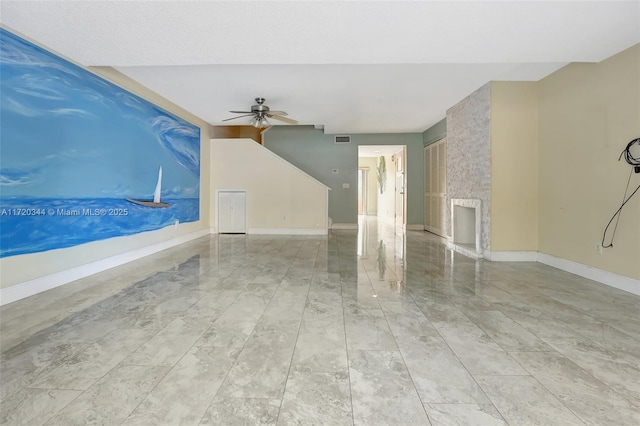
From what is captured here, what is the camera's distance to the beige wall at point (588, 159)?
334 centimetres

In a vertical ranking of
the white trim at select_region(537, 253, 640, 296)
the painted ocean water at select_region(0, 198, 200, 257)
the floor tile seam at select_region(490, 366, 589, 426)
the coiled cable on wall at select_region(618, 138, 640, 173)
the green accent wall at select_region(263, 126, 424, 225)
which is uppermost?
the green accent wall at select_region(263, 126, 424, 225)

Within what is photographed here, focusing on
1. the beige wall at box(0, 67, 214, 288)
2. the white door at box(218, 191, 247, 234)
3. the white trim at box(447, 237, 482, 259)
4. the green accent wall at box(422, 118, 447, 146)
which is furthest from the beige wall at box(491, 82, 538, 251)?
the white door at box(218, 191, 247, 234)

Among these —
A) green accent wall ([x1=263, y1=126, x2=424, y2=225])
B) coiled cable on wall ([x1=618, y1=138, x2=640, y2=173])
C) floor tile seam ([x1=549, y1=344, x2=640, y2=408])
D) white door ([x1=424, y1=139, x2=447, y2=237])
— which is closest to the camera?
floor tile seam ([x1=549, y1=344, x2=640, y2=408])

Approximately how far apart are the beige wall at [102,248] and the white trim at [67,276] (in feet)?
0.14

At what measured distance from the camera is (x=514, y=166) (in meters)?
4.82

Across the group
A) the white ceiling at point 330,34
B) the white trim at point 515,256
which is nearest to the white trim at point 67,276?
the white ceiling at point 330,34

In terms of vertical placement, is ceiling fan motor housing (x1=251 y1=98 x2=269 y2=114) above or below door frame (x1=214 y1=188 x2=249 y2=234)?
above

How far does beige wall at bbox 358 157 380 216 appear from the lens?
590 inches

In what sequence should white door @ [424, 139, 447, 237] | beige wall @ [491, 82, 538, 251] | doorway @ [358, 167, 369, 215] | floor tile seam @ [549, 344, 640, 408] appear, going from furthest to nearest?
doorway @ [358, 167, 369, 215] < white door @ [424, 139, 447, 237] < beige wall @ [491, 82, 538, 251] < floor tile seam @ [549, 344, 640, 408]

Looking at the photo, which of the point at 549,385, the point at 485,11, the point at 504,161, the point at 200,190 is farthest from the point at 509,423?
the point at 200,190

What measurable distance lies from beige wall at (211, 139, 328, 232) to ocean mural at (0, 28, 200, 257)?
2.45 meters

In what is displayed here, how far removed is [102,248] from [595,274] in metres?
6.52

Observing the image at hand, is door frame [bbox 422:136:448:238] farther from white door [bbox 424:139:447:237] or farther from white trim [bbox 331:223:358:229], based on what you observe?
white trim [bbox 331:223:358:229]

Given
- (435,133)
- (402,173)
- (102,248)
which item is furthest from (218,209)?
(435,133)
